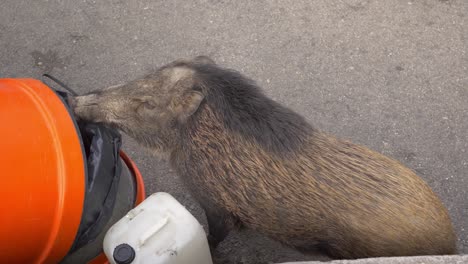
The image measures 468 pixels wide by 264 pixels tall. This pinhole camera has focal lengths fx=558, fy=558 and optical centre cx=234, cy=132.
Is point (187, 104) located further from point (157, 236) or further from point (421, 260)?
point (421, 260)

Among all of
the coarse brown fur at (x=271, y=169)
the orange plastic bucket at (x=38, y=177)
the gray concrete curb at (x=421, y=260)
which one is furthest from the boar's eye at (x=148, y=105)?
the gray concrete curb at (x=421, y=260)

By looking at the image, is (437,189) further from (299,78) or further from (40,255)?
(40,255)

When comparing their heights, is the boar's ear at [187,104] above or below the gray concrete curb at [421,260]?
above

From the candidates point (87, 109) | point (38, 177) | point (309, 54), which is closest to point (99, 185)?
point (38, 177)

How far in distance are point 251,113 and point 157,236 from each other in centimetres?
77

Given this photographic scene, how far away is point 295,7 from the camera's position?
4.43m

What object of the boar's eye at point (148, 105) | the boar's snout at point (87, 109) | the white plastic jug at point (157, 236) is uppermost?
the boar's eye at point (148, 105)

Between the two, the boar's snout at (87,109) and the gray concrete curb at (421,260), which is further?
the boar's snout at (87,109)

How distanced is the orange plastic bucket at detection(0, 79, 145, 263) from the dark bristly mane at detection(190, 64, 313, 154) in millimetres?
721

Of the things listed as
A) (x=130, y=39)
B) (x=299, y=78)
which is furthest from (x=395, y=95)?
(x=130, y=39)

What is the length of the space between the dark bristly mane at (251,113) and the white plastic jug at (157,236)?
533mm

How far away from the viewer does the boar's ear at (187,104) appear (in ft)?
9.10

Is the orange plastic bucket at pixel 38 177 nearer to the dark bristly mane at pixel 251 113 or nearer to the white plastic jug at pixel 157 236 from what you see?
the white plastic jug at pixel 157 236

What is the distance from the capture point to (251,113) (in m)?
2.76
